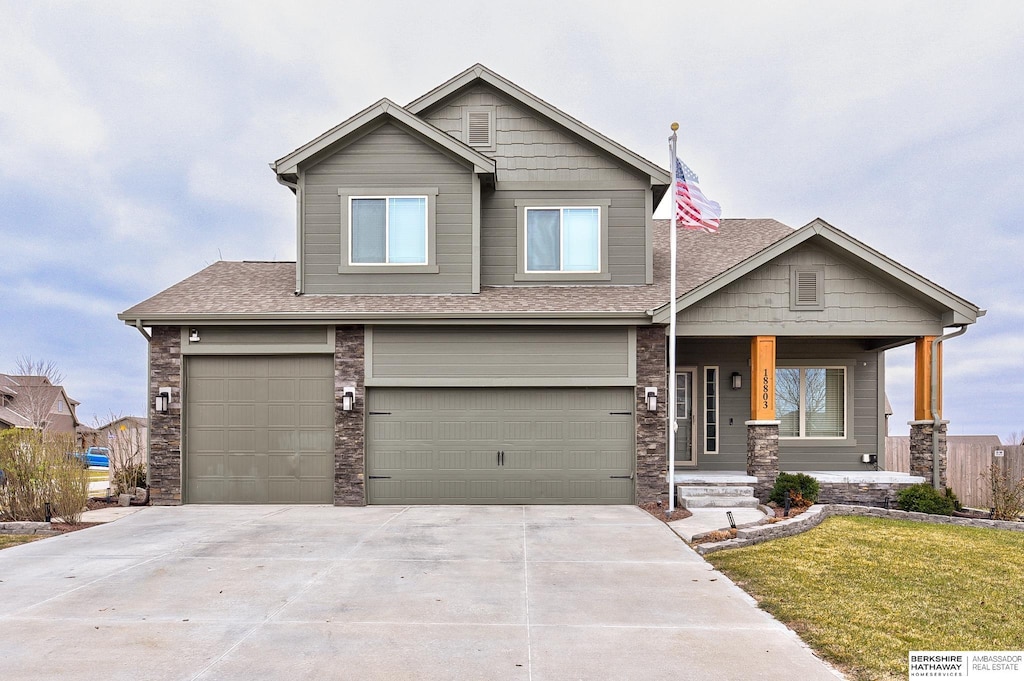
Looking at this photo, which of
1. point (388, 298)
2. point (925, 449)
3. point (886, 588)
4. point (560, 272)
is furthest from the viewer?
point (560, 272)

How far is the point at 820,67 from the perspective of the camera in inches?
634

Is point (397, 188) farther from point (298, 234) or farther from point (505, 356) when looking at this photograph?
point (505, 356)

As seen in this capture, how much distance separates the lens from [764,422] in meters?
12.0

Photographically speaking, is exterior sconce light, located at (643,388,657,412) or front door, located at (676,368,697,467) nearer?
exterior sconce light, located at (643,388,657,412)

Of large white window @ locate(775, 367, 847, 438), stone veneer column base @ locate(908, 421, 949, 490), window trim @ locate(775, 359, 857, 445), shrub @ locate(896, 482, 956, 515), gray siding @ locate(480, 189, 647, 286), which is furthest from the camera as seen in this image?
large white window @ locate(775, 367, 847, 438)

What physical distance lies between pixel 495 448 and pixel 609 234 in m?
4.88

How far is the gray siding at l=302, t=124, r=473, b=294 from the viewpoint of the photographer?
42.8 ft

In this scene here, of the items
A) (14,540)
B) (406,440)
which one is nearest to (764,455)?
(406,440)

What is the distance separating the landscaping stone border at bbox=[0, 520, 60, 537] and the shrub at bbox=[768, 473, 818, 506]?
37.6ft

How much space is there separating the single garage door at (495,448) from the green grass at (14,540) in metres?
5.00

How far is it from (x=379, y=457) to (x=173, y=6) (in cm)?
1075

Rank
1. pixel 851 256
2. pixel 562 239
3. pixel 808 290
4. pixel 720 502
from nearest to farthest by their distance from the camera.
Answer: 1. pixel 720 502
2. pixel 851 256
3. pixel 808 290
4. pixel 562 239

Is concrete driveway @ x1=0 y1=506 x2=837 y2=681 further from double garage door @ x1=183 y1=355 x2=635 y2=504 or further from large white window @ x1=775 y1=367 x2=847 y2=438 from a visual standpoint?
large white window @ x1=775 y1=367 x2=847 y2=438

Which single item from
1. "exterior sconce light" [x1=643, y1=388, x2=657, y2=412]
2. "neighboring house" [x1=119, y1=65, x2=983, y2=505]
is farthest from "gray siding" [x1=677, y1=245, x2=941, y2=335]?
"exterior sconce light" [x1=643, y1=388, x2=657, y2=412]
